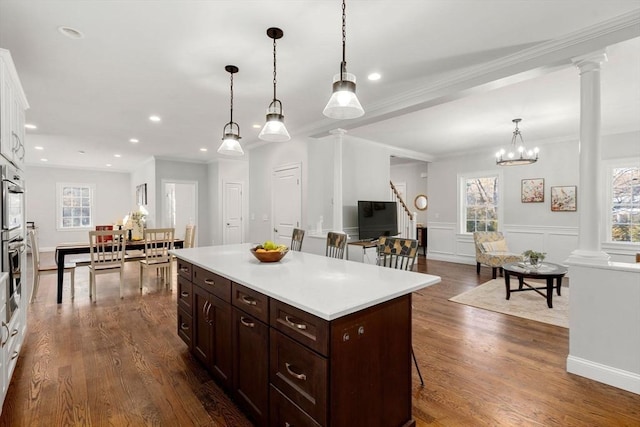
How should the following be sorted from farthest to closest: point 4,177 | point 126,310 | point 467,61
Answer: point 126,310 < point 467,61 < point 4,177

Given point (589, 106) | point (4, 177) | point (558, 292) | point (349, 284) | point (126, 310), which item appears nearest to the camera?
point (349, 284)

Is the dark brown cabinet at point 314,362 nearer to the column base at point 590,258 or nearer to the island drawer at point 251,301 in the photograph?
the island drawer at point 251,301

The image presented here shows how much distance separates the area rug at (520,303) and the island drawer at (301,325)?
11.2ft

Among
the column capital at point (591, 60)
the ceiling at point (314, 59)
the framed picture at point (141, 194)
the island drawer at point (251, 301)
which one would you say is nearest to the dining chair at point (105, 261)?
the ceiling at point (314, 59)

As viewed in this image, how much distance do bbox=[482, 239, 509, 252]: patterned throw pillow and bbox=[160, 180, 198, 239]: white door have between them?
694 centimetres

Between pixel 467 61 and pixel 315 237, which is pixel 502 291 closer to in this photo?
pixel 315 237

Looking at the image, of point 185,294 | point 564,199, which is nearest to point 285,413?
point 185,294

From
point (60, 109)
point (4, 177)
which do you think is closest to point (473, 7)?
point (4, 177)

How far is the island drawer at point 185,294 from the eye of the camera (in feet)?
8.47

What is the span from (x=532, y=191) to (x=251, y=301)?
22.0 feet

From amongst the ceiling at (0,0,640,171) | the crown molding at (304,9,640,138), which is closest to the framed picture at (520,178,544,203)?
the ceiling at (0,0,640,171)

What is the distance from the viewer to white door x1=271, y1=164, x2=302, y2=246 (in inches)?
213

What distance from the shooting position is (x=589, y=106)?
240 cm

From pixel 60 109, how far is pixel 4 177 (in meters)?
2.80
